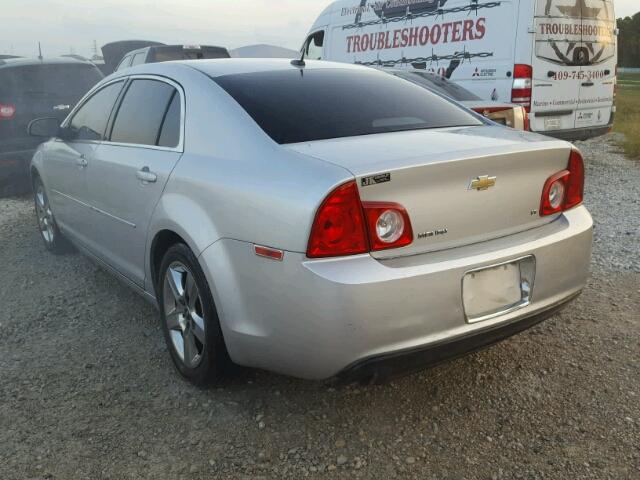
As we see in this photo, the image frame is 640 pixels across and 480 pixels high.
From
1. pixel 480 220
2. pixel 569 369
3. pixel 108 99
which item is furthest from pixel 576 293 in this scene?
pixel 108 99

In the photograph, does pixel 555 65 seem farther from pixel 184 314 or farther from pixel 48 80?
pixel 184 314

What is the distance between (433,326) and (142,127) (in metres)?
2.06

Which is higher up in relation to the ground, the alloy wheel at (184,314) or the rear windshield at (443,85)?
the rear windshield at (443,85)

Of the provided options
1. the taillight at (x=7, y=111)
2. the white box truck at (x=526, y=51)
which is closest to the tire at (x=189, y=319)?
the taillight at (x=7, y=111)

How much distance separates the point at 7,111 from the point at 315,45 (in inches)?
263

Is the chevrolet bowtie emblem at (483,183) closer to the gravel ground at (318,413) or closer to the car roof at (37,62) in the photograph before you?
the gravel ground at (318,413)

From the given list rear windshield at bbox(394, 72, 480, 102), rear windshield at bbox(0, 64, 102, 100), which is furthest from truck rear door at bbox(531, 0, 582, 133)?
rear windshield at bbox(0, 64, 102, 100)

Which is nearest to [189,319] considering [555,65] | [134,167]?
[134,167]

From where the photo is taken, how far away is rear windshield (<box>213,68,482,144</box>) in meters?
2.88

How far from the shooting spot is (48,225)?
5402 mm

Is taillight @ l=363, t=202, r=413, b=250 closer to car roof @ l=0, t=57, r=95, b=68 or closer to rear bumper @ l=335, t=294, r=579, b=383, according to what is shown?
rear bumper @ l=335, t=294, r=579, b=383

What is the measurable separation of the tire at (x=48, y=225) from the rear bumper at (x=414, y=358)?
356cm

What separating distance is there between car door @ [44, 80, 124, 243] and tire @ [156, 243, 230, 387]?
1226mm

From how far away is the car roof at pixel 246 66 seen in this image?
3.35 m
